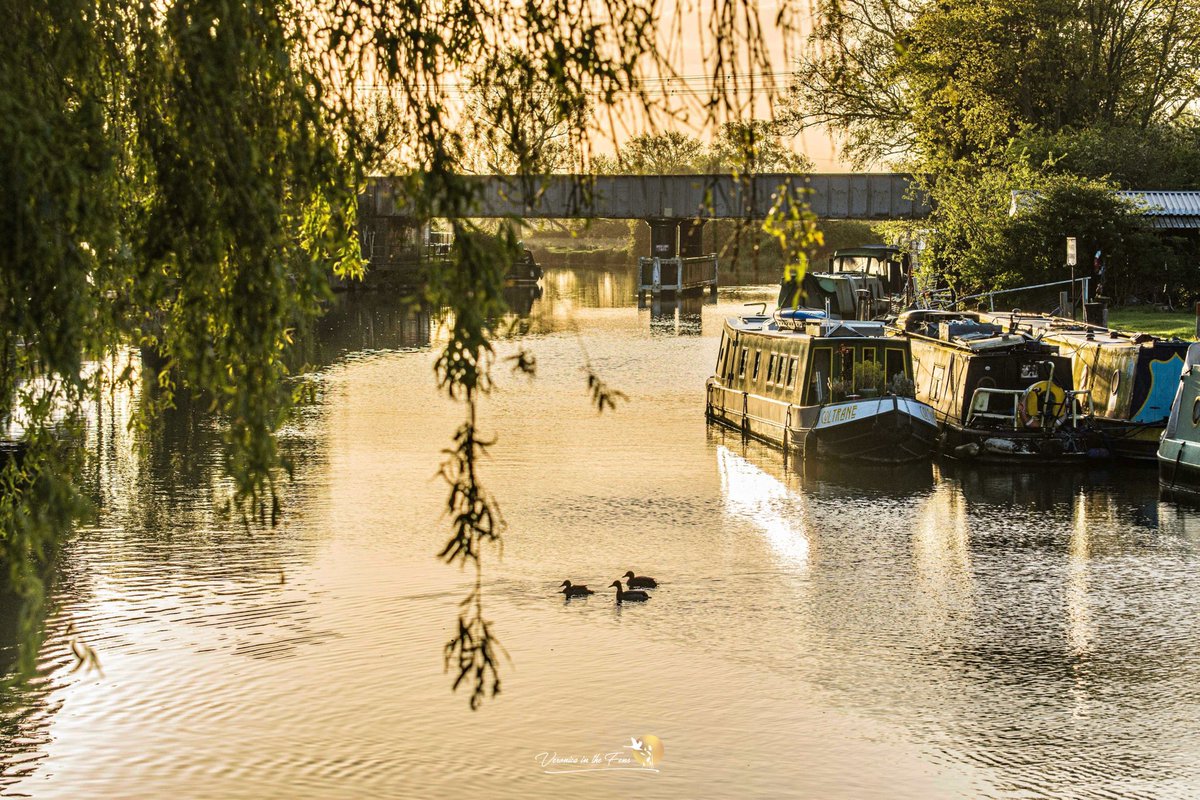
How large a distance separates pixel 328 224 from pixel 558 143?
130cm

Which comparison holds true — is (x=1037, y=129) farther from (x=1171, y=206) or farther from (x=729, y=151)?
(x=729, y=151)

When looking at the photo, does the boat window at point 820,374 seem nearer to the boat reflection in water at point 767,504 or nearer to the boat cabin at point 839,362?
the boat cabin at point 839,362

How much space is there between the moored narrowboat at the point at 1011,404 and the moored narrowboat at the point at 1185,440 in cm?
337

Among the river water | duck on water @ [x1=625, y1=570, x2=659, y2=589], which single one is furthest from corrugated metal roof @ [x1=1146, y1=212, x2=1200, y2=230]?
duck on water @ [x1=625, y1=570, x2=659, y2=589]

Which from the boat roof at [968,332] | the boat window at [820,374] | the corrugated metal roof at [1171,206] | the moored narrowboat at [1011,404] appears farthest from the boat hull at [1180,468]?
the corrugated metal roof at [1171,206]

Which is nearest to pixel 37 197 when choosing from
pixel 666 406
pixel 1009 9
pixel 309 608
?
pixel 309 608

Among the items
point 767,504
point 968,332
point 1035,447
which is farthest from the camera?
point 968,332

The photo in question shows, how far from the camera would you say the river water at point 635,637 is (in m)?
13.6

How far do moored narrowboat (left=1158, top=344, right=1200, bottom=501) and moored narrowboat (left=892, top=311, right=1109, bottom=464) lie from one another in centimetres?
337

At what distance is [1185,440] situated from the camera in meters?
25.5

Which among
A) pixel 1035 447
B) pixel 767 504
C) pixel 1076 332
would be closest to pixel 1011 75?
pixel 1076 332

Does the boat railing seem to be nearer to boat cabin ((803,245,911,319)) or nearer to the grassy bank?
the grassy bank

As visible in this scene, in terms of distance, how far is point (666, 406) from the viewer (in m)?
37.8

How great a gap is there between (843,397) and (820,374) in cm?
64
